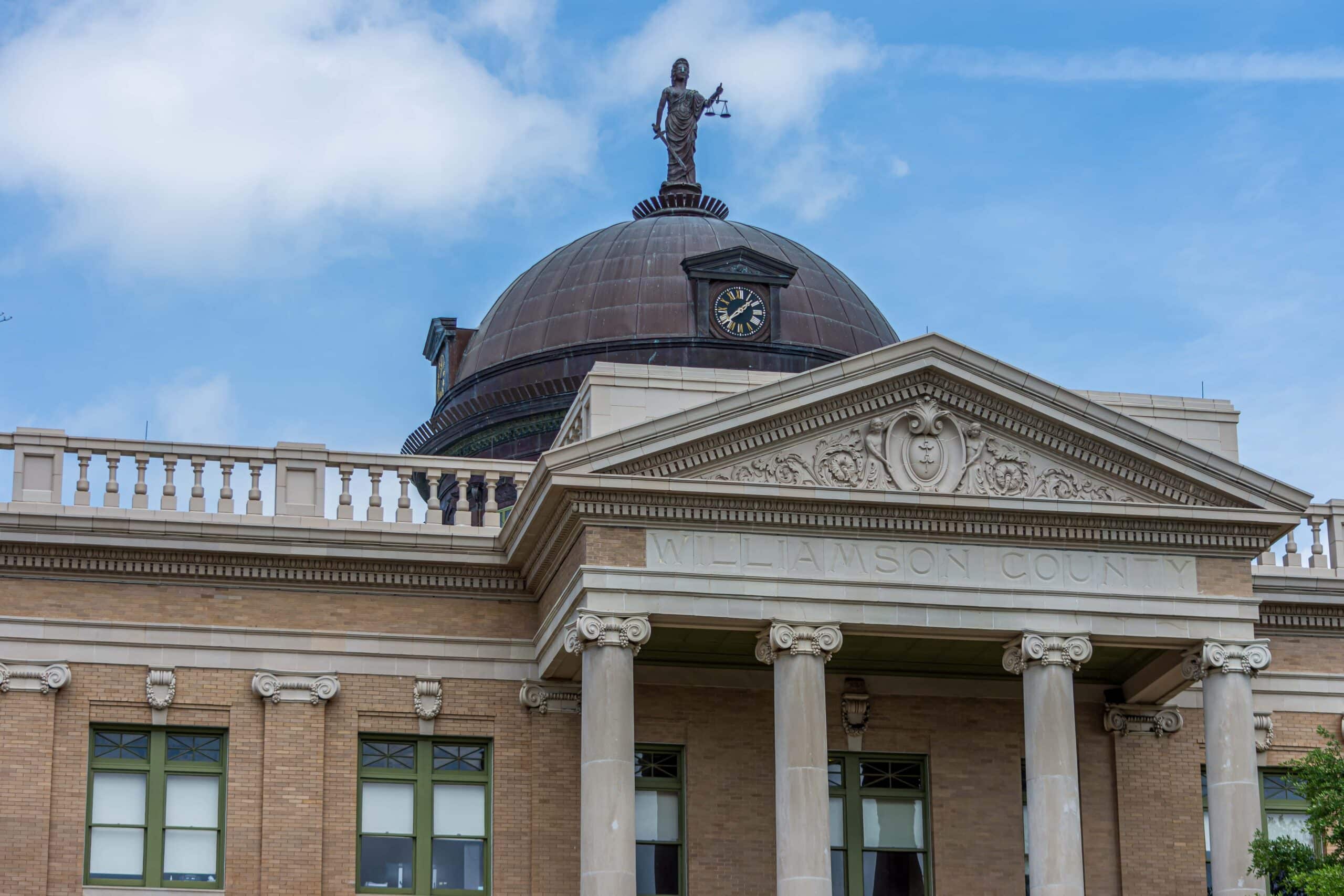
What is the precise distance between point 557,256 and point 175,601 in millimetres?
15862

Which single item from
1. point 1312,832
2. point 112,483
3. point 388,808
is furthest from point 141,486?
point 1312,832

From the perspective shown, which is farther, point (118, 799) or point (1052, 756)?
point (118, 799)

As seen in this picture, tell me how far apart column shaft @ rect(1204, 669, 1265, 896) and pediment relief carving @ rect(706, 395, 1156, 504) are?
2.66m

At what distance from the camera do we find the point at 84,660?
103 feet

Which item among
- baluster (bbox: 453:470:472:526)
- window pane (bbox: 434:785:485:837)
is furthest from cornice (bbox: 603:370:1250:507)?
window pane (bbox: 434:785:485:837)

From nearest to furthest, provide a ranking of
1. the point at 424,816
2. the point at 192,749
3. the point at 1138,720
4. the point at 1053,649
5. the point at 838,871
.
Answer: the point at 1053,649 → the point at 192,749 → the point at 424,816 → the point at 838,871 → the point at 1138,720

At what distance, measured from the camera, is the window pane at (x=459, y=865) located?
104 ft

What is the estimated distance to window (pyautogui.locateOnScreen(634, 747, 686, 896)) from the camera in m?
32.0

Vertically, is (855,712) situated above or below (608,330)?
below

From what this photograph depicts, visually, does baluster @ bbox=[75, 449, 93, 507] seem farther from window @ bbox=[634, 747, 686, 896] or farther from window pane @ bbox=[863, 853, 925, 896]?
window pane @ bbox=[863, 853, 925, 896]

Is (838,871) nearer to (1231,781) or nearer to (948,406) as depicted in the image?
(1231,781)

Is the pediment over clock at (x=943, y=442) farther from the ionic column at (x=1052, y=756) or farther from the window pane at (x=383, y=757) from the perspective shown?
the window pane at (x=383, y=757)

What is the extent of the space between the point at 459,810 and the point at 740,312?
13774mm

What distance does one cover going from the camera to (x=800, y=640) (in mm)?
29969
